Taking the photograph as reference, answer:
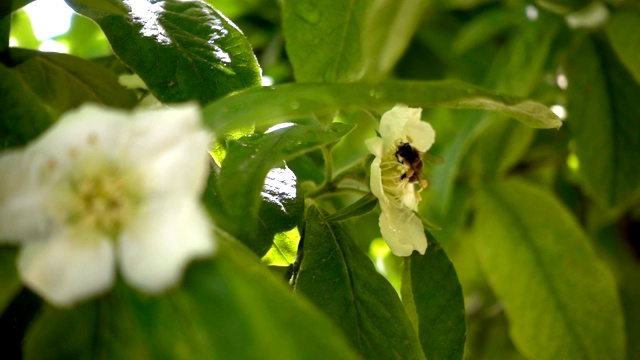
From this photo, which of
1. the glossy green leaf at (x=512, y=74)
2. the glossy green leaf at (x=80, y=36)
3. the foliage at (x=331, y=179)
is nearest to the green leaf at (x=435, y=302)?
the foliage at (x=331, y=179)

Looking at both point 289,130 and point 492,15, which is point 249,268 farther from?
point 492,15

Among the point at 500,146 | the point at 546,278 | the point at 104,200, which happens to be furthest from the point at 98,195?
the point at 500,146

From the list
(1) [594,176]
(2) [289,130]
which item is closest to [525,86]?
(1) [594,176]

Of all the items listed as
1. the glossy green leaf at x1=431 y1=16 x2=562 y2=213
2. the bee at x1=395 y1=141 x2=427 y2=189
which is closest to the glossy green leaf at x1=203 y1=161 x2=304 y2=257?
the bee at x1=395 y1=141 x2=427 y2=189

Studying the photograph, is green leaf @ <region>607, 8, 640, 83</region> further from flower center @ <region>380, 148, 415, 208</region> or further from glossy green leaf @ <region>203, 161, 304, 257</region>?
glossy green leaf @ <region>203, 161, 304, 257</region>

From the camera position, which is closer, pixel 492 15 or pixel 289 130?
pixel 289 130

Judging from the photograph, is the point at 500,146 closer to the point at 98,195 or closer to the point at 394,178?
the point at 394,178

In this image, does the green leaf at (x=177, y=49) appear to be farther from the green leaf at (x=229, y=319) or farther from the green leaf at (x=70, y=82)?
the green leaf at (x=229, y=319)
